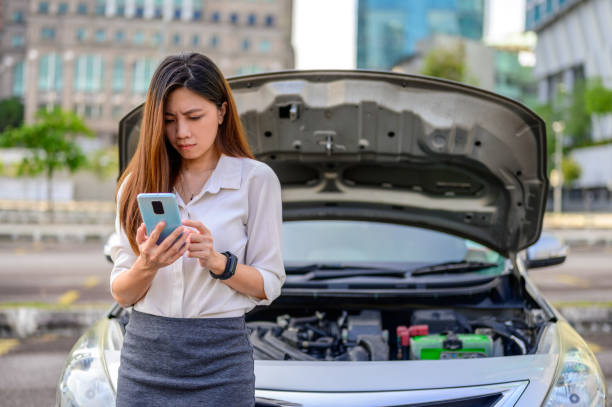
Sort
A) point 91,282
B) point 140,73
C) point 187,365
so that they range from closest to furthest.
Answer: point 187,365, point 91,282, point 140,73

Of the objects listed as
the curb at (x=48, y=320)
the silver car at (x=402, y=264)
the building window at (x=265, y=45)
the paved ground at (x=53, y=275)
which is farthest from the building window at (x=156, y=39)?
the silver car at (x=402, y=264)

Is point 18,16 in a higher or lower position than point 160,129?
higher

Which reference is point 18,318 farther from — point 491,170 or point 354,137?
point 491,170

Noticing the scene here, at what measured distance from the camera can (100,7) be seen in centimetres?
7319

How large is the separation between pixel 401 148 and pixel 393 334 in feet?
3.12

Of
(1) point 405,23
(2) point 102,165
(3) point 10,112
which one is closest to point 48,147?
(2) point 102,165

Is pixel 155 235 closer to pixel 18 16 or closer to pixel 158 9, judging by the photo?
pixel 158 9

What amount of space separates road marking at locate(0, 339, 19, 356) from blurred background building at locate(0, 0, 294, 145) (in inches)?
2596

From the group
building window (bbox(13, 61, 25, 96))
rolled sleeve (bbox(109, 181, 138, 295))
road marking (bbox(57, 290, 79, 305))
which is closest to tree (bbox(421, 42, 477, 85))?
road marking (bbox(57, 290, 79, 305))

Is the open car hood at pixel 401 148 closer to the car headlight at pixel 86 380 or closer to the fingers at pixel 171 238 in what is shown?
the car headlight at pixel 86 380

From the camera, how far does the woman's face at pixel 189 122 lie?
1.50m

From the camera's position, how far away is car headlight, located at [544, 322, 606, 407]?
1.92 m

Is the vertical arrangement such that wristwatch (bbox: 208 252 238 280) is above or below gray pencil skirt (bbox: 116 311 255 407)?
above

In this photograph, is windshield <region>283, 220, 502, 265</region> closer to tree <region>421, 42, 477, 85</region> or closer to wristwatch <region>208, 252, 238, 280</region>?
wristwatch <region>208, 252, 238, 280</region>
